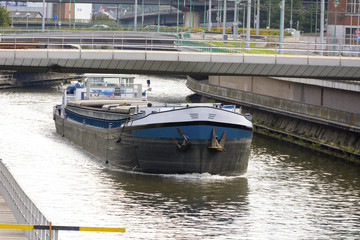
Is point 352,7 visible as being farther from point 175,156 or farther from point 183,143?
point 183,143

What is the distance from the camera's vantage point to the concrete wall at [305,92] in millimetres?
54094

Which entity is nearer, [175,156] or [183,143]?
[183,143]

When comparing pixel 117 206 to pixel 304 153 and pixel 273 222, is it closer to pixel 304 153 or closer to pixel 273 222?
pixel 273 222

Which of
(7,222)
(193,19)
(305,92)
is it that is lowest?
(7,222)

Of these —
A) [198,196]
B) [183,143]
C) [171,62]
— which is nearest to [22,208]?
[198,196]

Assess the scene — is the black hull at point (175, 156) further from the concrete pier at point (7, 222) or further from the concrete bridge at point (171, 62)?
→ the concrete pier at point (7, 222)

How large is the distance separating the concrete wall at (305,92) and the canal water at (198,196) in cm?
443

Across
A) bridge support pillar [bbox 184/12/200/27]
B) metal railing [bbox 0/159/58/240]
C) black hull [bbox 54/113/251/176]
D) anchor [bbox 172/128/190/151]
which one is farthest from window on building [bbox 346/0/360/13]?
bridge support pillar [bbox 184/12/200/27]

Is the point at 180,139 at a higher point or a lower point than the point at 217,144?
higher

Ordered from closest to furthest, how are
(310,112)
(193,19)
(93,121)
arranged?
→ (93,121) → (310,112) → (193,19)

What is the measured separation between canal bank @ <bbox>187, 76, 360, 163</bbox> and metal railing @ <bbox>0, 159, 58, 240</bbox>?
1002 inches

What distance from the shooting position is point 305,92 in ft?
201

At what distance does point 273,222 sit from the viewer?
3206 cm

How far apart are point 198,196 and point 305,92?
1051 inches
